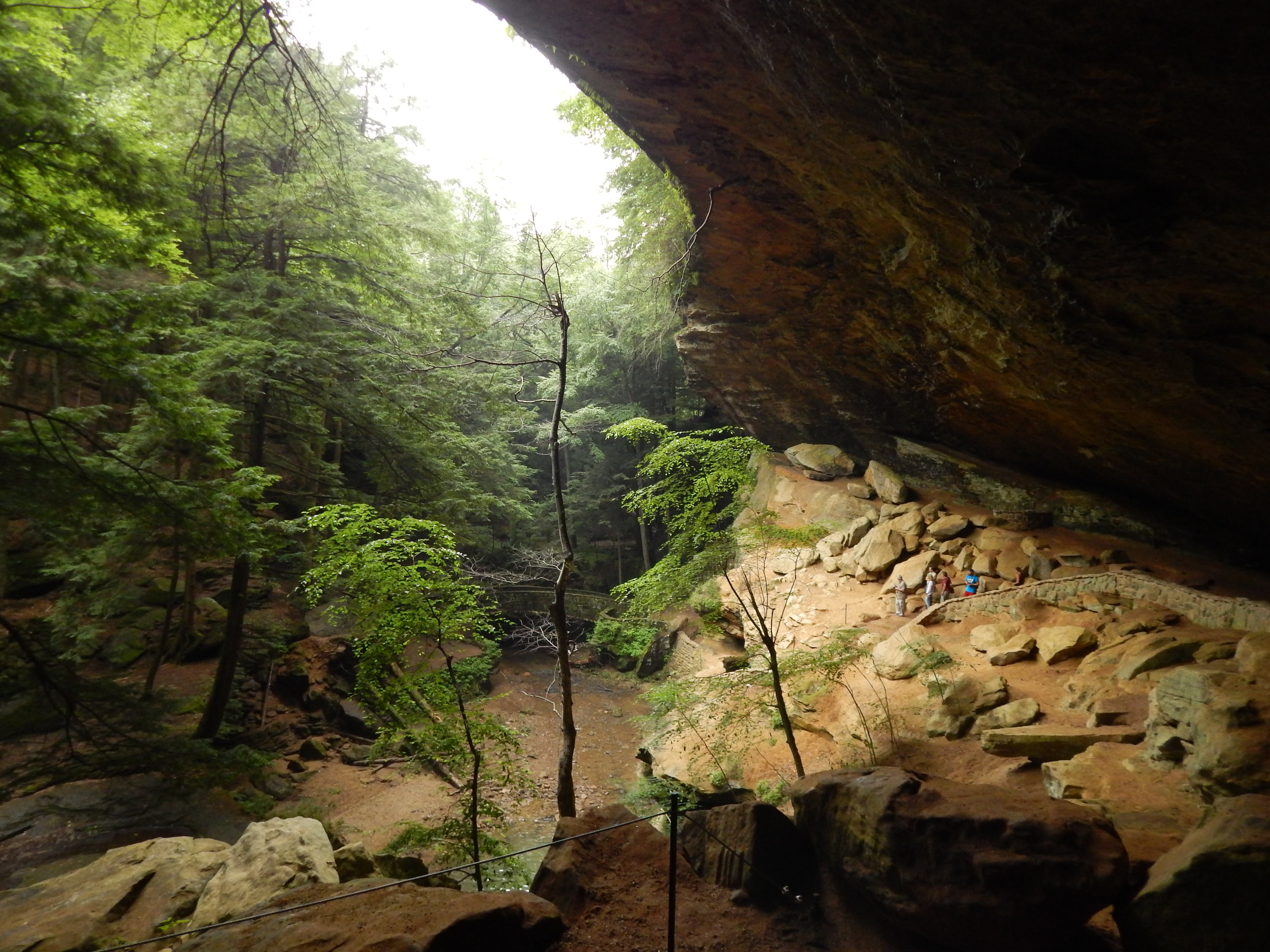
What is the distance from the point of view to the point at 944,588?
11.3 m

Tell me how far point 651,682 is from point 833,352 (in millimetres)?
9864

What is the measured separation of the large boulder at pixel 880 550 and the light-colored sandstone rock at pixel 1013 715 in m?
5.77

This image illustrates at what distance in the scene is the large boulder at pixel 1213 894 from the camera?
10.8 ft

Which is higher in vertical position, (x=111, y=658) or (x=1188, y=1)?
(x=1188, y=1)

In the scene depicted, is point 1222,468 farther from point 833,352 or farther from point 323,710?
point 323,710

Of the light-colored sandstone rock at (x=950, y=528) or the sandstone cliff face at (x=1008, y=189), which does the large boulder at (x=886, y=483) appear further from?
the sandstone cliff face at (x=1008, y=189)

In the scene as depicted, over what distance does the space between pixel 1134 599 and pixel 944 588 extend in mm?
2850

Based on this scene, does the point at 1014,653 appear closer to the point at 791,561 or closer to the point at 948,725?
the point at 948,725

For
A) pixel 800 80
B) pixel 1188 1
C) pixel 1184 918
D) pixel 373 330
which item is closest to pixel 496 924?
pixel 1184 918

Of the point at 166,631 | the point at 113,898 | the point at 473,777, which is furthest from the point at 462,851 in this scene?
the point at 166,631

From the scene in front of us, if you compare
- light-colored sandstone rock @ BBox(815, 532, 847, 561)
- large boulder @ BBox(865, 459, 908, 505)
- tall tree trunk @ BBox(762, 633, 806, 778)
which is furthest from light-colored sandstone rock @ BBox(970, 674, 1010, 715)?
large boulder @ BBox(865, 459, 908, 505)

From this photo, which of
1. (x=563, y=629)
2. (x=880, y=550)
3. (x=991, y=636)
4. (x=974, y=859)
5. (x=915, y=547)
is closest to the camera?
(x=974, y=859)

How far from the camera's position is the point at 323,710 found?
38.6 ft

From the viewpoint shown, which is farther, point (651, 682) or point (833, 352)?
point (651, 682)
